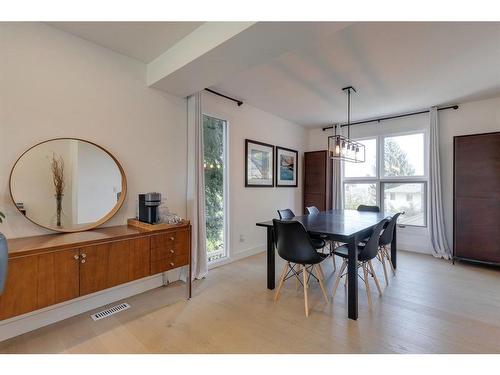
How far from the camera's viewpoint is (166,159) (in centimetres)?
293

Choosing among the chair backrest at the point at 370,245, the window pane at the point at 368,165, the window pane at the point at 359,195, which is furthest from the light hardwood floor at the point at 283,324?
the window pane at the point at 368,165

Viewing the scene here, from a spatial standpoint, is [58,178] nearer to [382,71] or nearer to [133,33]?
[133,33]

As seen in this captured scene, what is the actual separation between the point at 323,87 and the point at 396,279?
8.79 ft

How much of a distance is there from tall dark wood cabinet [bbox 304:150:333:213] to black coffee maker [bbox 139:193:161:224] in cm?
368

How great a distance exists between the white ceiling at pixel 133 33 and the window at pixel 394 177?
13.6 feet

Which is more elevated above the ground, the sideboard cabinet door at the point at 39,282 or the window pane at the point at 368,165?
the window pane at the point at 368,165

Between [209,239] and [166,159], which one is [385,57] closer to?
[166,159]

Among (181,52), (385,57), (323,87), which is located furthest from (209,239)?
(385,57)

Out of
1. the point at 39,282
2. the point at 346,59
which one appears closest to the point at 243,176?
the point at 346,59

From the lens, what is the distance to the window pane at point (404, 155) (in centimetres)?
443

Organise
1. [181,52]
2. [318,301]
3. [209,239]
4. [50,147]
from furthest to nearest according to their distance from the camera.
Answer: [209,239] → [318,301] → [181,52] → [50,147]

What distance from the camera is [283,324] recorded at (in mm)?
2062

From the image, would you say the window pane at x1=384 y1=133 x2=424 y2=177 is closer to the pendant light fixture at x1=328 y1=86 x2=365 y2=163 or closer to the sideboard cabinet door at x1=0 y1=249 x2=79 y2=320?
the pendant light fixture at x1=328 y1=86 x2=365 y2=163

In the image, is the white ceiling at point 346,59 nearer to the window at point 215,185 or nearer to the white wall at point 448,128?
the white wall at point 448,128
